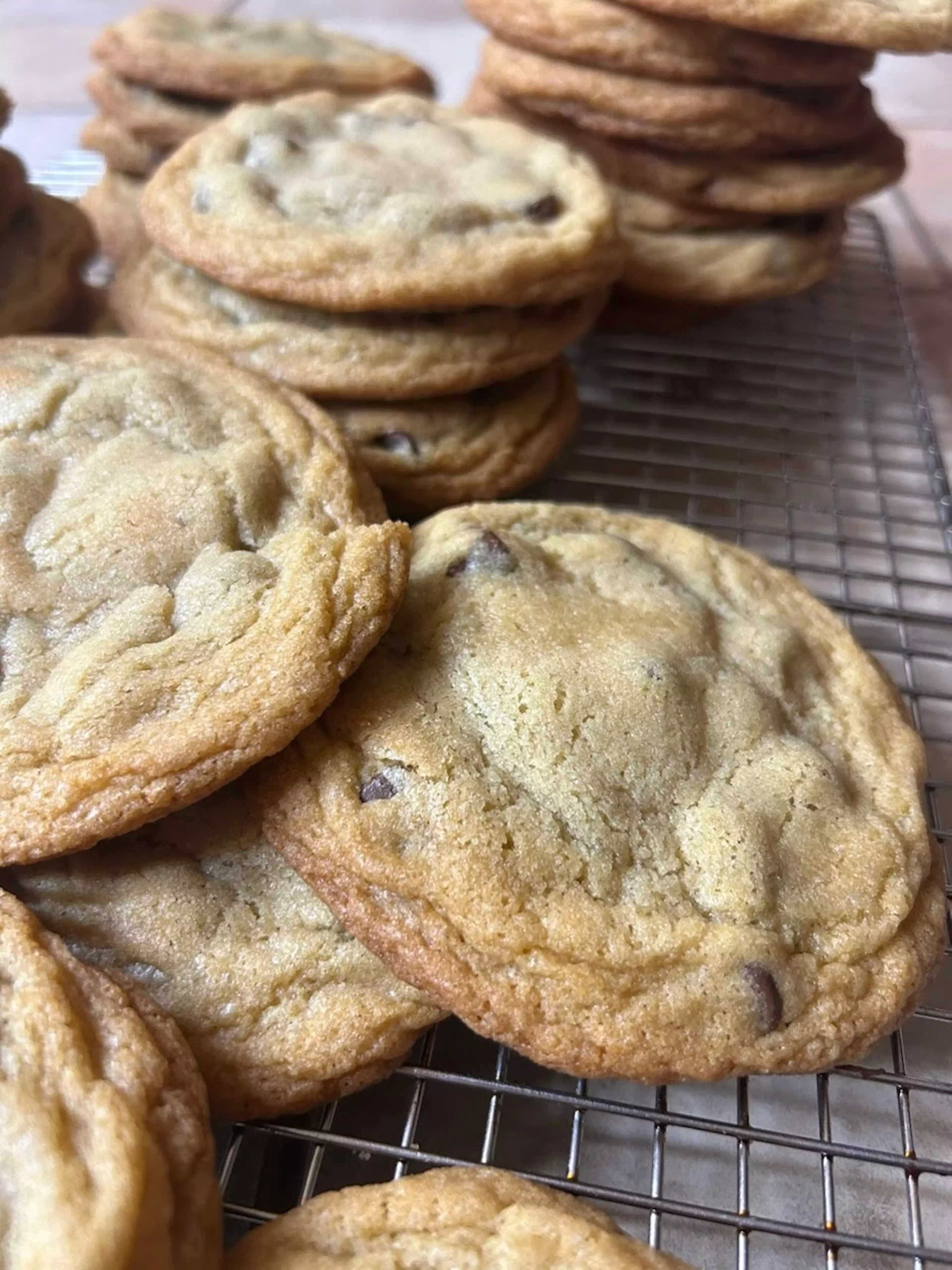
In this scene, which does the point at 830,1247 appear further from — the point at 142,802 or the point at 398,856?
the point at 142,802

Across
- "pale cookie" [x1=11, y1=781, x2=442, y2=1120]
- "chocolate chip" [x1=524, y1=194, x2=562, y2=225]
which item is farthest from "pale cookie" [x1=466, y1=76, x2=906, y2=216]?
"pale cookie" [x1=11, y1=781, x2=442, y2=1120]

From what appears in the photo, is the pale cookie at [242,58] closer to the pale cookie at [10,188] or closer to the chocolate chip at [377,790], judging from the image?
the pale cookie at [10,188]

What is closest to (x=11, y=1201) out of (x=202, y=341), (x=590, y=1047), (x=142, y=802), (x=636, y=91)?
(x=142, y=802)


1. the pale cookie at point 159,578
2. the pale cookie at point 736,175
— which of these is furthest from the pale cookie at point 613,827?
the pale cookie at point 736,175

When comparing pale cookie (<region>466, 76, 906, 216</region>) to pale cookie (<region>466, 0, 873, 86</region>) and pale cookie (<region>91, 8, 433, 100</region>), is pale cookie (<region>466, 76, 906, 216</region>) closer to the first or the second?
pale cookie (<region>466, 0, 873, 86</region>)

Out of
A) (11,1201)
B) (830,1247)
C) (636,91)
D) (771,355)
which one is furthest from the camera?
(771,355)

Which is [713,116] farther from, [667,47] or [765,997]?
[765,997]
